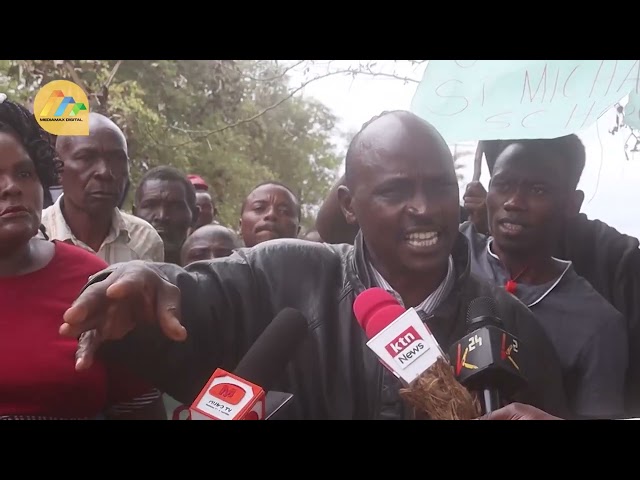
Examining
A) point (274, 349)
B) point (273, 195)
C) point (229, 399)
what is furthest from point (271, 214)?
point (229, 399)

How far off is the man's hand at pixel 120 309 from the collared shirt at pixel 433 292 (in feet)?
2.94

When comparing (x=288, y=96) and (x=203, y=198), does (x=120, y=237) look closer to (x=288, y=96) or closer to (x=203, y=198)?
(x=203, y=198)

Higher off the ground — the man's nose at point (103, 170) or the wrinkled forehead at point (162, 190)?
the man's nose at point (103, 170)

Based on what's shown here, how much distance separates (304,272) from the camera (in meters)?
3.54

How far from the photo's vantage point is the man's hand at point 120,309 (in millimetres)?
3324

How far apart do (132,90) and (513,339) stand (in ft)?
6.62

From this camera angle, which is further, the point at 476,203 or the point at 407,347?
the point at 476,203

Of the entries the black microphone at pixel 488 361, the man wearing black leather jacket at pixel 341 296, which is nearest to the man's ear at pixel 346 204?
the man wearing black leather jacket at pixel 341 296

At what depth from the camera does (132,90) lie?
3.53m

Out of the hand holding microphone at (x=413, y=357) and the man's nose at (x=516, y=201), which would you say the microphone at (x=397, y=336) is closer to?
the hand holding microphone at (x=413, y=357)

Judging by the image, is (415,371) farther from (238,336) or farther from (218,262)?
(218,262)

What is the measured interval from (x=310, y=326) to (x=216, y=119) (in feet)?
3.58

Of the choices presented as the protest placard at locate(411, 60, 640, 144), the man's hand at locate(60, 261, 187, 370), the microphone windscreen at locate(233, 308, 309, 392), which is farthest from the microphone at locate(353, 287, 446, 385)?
the protest placard at locate(411, 60, 640, 144)
